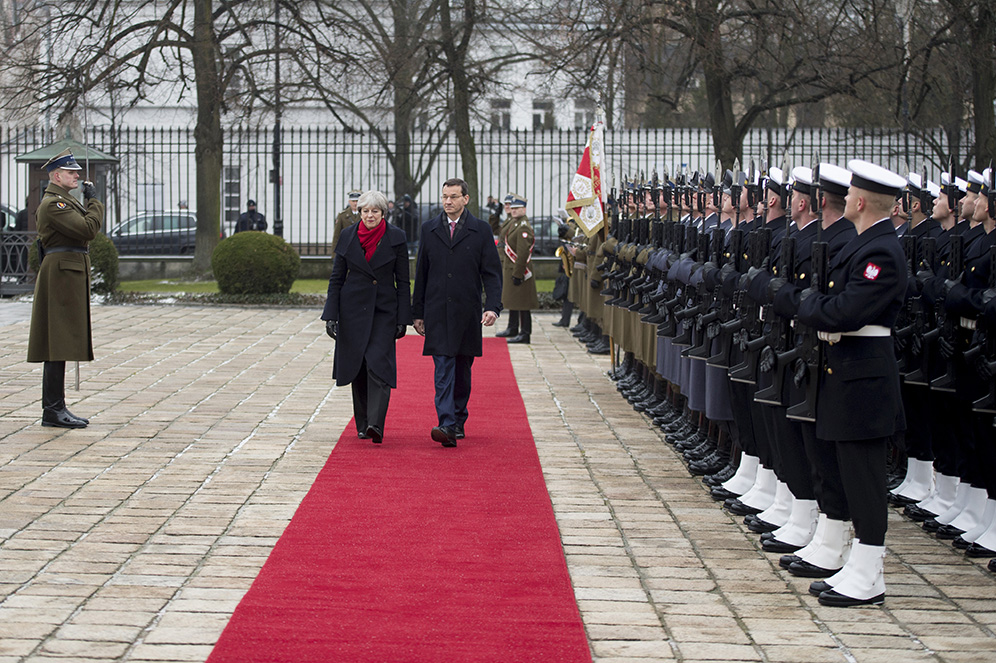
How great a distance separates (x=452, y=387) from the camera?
8.97 metres

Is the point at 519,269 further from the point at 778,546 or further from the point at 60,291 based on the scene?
the point at 778,546

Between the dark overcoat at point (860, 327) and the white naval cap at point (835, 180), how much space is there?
41 cm

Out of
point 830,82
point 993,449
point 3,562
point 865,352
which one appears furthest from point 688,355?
point 830,82

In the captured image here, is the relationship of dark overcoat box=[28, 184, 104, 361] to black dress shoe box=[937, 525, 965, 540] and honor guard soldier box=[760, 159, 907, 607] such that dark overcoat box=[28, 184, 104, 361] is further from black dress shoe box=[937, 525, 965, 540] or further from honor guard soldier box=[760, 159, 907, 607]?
black dress shoe box=[937, 525, 965, 540]

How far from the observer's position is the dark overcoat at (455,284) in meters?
8.95

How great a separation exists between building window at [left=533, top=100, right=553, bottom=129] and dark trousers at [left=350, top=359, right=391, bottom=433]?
26.7m

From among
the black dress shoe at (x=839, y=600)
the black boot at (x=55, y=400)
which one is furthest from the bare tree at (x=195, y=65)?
the black dress shoe at (x=839, y=600)

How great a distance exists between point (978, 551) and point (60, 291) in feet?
21.5

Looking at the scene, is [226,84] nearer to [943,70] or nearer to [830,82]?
[830,82]

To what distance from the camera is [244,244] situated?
67.7 feet

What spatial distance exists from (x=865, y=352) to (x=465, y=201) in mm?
4249

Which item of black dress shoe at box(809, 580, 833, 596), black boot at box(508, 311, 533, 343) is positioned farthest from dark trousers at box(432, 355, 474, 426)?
black boot at box(508, 311, 533, 343)

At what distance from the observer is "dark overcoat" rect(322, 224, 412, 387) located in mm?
8930

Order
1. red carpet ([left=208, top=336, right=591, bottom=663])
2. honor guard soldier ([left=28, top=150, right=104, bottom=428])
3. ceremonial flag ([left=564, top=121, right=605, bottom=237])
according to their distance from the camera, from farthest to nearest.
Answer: ceremonial flag ([left=564, top=121, right=605, bottom=237]), honor guard soldier ([left=28, top=150, right=104, bottom=428]), red carpet ([left=208, top=336, right=591, bottom=663])
